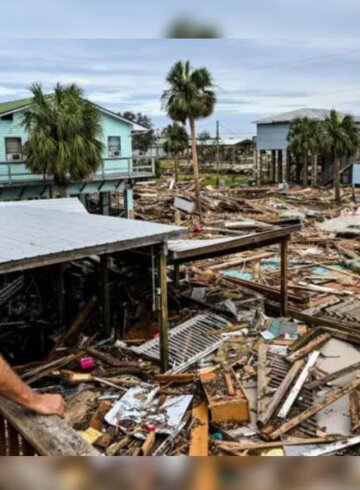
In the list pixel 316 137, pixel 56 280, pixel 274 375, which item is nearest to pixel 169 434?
pixel 274 375

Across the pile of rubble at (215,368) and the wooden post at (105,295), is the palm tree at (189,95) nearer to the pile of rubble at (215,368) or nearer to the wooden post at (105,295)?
the pile of rubble at (215,368)

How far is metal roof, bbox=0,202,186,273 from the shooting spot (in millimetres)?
5527

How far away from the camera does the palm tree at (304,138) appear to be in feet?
105

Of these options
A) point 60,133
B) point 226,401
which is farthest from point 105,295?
point 60,133

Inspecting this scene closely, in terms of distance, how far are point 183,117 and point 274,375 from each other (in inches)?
722

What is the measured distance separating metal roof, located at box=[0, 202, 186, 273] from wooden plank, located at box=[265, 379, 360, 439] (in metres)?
2.71

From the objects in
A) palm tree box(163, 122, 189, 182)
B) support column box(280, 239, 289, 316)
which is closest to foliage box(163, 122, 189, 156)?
palm tree box(163, 122, 189, 182)

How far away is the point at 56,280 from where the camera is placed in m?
9.27

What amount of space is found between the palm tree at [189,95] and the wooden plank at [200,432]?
690 inches

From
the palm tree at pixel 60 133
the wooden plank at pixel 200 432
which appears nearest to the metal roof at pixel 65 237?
the wooden plank at pixel 200 432

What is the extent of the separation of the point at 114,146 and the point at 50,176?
5068mm

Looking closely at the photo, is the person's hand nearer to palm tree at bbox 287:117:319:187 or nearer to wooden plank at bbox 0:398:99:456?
wooden plank at bbox 0:398:99:456

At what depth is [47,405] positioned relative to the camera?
1.40 meters

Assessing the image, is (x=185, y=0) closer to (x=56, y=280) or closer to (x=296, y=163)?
(x=56, y=280)
